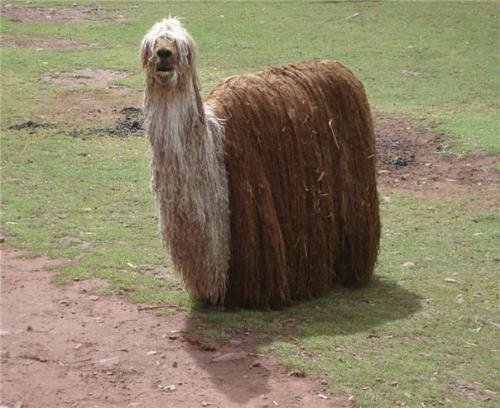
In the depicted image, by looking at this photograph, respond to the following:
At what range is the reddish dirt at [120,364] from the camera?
18.9 ft

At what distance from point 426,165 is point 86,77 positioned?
659cm

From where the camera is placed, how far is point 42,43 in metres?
17.8

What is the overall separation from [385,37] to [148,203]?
954 centimetres

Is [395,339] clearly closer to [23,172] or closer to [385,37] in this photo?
[23,172]

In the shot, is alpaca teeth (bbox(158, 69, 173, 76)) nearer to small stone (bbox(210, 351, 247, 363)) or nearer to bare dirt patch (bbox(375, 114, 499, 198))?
small stone (bbox(210, 351, 247, 363))

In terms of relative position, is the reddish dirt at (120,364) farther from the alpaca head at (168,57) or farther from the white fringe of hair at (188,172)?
the alpaca head at (168,57)

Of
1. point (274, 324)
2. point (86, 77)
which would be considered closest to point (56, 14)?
point (86, 77)

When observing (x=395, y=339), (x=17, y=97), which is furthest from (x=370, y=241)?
(x=17, y=97)

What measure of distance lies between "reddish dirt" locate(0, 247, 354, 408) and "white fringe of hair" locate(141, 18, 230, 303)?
49cm

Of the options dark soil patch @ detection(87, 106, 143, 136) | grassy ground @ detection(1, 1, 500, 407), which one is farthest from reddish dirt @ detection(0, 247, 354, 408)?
dark soil patch @ detection(87, 106, 143, 136)

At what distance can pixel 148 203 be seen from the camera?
9.95 metres

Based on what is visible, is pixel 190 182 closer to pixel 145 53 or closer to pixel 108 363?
pixel 145 53

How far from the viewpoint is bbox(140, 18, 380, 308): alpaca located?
6496 mm

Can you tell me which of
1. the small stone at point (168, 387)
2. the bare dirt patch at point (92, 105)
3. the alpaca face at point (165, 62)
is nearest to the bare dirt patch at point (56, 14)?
the bare dirt patch at point (92, 105)
